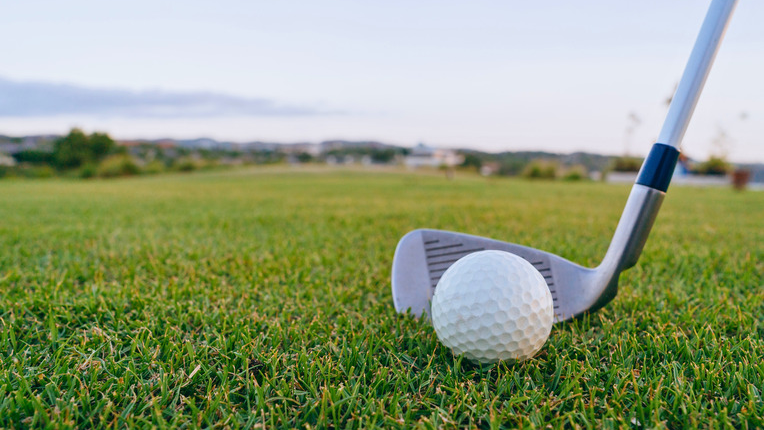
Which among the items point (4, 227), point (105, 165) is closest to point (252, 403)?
point (4, 227)

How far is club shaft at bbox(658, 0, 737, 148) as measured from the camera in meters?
1.52

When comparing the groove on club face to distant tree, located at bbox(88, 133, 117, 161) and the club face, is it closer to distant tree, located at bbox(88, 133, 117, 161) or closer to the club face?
the club face

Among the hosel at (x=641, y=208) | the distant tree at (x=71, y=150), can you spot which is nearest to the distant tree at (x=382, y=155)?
the distant tree at (x=71, y=150)

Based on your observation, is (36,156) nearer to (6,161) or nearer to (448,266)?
(6,161)

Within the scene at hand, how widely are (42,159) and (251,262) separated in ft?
173

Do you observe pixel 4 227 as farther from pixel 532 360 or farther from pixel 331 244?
pixel 532 360

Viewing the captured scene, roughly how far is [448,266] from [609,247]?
0.65 meters

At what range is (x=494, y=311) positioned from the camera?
143 centimetres

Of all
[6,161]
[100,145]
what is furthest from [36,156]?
[6,161]

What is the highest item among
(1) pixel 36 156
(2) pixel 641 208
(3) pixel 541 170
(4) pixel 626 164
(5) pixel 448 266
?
(2) pixel 641 208

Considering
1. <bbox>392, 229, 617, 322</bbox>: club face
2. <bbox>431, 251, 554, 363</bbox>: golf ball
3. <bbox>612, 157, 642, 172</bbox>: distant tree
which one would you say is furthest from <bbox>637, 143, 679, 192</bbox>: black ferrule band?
<bbox>612, 157, 642, 172</bbox>: distant tree

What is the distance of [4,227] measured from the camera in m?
4.51

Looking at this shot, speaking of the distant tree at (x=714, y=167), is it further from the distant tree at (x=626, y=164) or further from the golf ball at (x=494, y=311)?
the golf ball at (x=494, y=311)

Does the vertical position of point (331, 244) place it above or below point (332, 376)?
below
